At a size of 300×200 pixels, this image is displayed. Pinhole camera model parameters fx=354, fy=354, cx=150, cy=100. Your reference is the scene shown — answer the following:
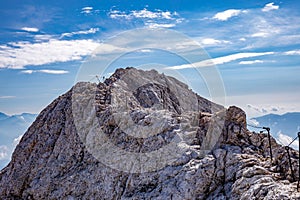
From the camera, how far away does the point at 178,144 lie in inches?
1358

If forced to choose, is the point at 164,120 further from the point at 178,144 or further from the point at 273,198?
the point at 273,198

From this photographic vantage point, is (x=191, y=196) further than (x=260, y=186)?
Yes

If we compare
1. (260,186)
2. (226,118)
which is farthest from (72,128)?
(260,186)

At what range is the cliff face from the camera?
29578 mm

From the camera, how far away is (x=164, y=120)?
37219 mm

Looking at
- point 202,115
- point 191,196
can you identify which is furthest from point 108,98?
point 191,196

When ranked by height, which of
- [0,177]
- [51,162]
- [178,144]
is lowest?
[0,177]

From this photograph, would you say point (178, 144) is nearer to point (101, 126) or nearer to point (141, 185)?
point (141, 185)

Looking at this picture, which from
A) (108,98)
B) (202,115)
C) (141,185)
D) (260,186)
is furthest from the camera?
(108,98)

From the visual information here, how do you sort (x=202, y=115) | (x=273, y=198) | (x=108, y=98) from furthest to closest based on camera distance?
(x=108, y=98) → (x=202, y=115) → (x=273, y=198)

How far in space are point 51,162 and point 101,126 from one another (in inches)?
285

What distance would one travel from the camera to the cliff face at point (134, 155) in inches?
1164

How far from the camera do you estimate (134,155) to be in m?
35.9

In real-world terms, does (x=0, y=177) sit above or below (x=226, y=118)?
below
